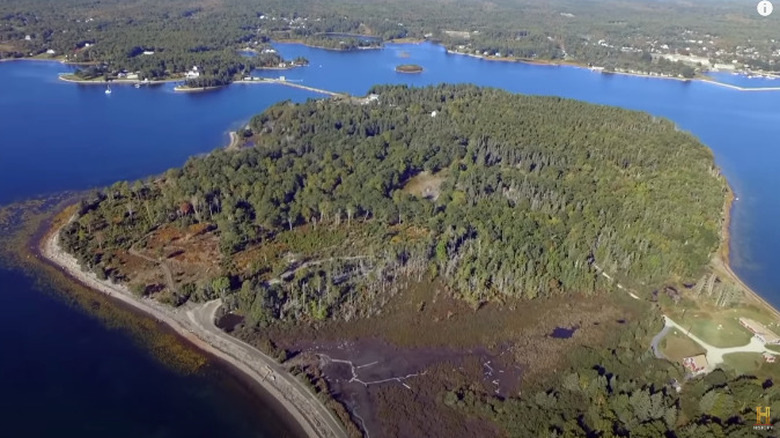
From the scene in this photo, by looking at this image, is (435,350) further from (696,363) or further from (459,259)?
(696,363)

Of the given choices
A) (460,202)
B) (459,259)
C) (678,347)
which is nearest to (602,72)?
(460,202)

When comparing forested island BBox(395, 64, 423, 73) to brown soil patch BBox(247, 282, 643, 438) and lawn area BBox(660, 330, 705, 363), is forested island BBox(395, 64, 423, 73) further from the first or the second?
lawn area BBox(660, 330, 705, 363)

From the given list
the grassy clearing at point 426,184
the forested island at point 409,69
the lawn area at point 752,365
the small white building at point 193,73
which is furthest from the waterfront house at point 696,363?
the forested island at point 409,69

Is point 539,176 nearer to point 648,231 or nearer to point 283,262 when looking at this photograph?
point 648,231

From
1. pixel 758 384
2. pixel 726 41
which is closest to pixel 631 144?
pixel 758 384
